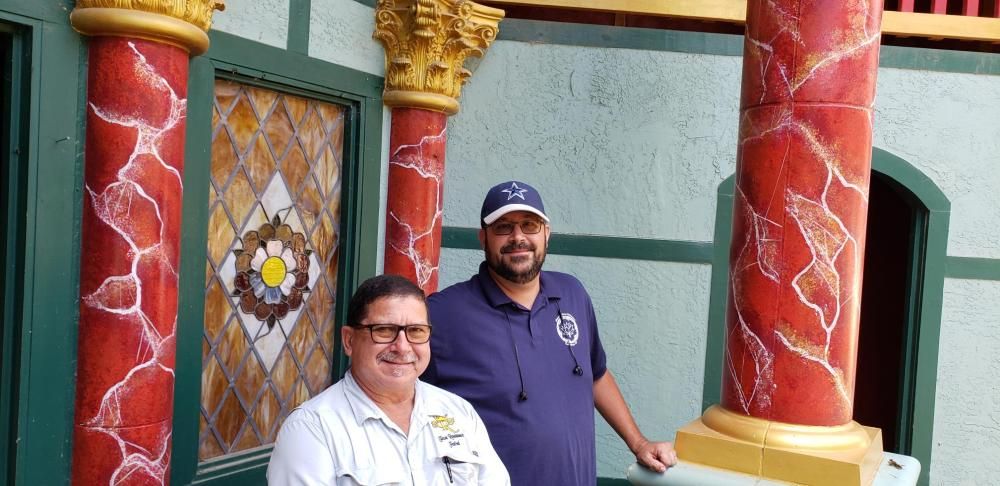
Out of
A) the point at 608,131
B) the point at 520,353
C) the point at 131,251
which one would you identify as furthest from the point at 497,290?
the point at 608,131

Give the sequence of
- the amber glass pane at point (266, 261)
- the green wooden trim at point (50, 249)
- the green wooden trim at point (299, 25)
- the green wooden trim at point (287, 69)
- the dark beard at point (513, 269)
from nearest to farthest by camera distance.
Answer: the dark beard at point (513, 269)
the green wooden trim at point (50, 249)
the green wooden trim at point (287, 69)
the amber glass pane at point (266, 261)
the green wooden trim at point (299, 25)

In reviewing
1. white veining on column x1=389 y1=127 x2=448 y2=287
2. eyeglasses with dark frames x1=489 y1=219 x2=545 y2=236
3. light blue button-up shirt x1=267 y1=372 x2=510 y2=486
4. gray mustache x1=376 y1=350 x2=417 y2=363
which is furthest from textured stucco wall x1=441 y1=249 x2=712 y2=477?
gray mustache x1=376 y1=350 x2=417 y2=363

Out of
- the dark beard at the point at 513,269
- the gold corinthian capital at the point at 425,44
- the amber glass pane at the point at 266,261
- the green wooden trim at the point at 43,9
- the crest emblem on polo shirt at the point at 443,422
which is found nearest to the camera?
the crest emblem on polo shirt at the point at 443,422

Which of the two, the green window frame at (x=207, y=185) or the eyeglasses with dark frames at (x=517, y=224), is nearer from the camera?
the eyeglasses with dark frames at (x=517, y=224)

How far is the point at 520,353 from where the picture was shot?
2.48 metres

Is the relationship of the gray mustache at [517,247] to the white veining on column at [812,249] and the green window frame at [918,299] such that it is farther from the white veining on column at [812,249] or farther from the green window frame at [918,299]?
the green window frame at [918,299]

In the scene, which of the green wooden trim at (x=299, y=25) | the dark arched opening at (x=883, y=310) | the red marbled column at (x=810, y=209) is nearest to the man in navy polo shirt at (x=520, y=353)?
the red marbled column at (x=810, y=209)

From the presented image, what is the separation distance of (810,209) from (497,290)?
1.28 m

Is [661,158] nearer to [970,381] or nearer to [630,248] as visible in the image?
[630,248]

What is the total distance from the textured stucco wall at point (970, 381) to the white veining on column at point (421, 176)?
9.94 feet

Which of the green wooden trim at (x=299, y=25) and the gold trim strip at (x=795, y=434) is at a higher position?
the green wooden trim at (x=299, y=25)

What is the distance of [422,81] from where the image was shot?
4418 millimetres

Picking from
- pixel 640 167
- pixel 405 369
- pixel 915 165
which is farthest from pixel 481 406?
pixel 915 165

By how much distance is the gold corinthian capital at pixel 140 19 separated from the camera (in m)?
2.82
